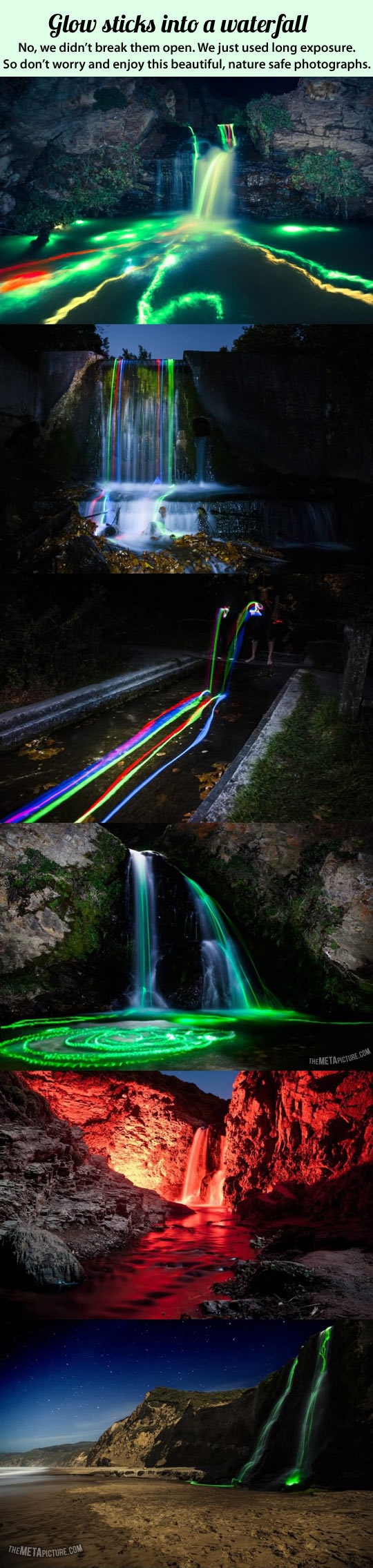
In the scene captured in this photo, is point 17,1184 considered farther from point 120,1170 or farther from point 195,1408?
point 195,1408

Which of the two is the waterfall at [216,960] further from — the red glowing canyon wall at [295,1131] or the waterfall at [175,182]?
the waterfall at [175,182]

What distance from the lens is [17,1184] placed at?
354cm

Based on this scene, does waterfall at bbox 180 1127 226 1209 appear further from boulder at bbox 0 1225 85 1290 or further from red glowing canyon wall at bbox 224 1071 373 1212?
boulder at bbox 0 1225 85 1290

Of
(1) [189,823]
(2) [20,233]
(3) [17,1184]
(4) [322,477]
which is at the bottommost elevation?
(3) [17,1184]

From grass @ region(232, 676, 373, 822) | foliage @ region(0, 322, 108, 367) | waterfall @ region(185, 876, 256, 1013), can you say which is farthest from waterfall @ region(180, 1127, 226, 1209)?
foliage @ region(0, 322, 108, 367)

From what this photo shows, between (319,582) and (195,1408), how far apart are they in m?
2.85

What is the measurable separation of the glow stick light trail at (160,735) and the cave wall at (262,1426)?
7.08ft

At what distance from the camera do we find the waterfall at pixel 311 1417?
117 inches

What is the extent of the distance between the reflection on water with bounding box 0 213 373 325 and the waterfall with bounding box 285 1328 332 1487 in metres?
3.51

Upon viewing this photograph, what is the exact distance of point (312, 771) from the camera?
9.72 feet

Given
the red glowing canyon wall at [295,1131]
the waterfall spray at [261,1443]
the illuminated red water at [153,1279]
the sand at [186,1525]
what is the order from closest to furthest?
the sand at [186,1525] → the waterfall spray at [261,1443] → the illuminated red water at [153,1279] → the red glowing canyon wall at [295,1131]

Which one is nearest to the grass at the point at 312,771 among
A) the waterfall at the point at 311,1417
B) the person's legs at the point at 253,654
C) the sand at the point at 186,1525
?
the person's legs at the point at 253,654

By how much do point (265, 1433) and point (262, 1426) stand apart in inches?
0.9
